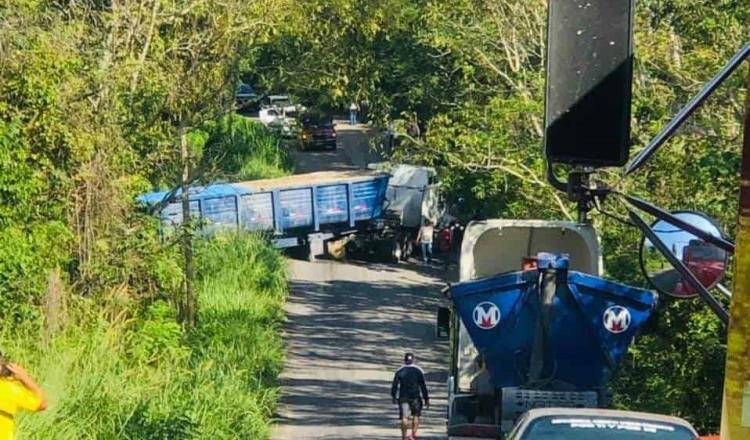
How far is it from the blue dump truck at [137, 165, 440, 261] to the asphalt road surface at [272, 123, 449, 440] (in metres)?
0.80

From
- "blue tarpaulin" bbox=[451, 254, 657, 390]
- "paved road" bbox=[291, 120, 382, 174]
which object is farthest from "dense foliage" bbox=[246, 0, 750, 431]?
"paved road" bbox=[291, 120, 382, 174]

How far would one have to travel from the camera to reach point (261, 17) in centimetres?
2053

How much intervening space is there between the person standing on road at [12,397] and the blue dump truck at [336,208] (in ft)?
76.4

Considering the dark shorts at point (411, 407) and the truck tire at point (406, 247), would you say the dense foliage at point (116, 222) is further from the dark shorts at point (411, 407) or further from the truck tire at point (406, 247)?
the truck tire at point (406, 247)

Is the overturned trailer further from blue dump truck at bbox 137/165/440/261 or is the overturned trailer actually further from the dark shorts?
the dark shorts

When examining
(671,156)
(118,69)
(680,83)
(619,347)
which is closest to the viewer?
(619,347)

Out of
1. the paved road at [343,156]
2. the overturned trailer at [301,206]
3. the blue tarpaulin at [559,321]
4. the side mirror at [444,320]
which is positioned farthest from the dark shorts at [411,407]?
the paved road at [343,156]

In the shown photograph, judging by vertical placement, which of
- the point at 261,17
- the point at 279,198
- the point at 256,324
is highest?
the point at 261,17

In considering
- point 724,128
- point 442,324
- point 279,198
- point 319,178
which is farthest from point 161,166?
point 319,178

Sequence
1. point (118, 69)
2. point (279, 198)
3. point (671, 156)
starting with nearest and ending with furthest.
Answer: point (671, 156), point (118, 69), point (279, 198)

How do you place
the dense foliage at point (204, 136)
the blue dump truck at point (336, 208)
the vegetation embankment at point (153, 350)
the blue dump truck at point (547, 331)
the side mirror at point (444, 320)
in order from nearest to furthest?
the blue dump truck at point (547, 331) → the dense foliage at point (204, 136) → the vegetation embankment at point (153, 350) → the side mirror at point (444, 320) → the blue dump truck at point (336, 208)

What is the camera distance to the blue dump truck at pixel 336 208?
110 ft

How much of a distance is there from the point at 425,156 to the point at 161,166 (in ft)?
16.4

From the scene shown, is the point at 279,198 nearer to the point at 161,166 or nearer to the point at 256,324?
the point at 256,324
